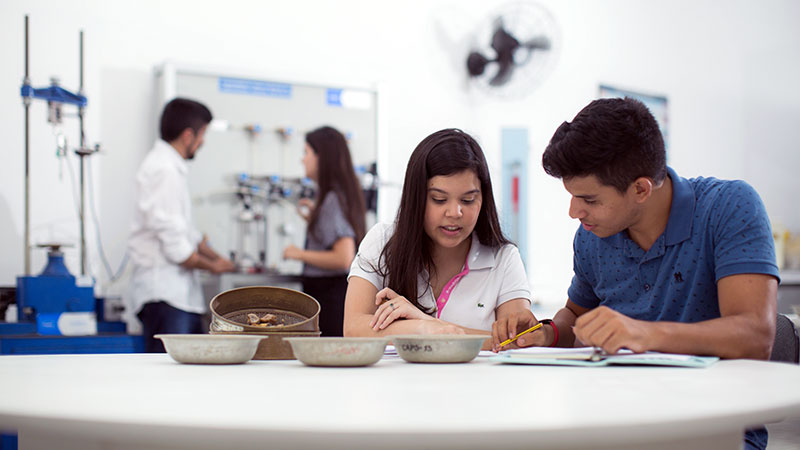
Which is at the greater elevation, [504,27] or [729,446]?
[504,27]

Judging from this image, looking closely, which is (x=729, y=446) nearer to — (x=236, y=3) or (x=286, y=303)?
(x=286, y=303)

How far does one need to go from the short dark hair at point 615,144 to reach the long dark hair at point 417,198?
41 cm

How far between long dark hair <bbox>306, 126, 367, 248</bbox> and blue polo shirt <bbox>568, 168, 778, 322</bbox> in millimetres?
1644

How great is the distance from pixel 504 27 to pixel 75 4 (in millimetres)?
2419

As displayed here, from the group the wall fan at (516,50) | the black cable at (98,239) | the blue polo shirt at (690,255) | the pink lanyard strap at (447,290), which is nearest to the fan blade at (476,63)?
the wall fan at (516,50)

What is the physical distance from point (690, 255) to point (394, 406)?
3.37ft

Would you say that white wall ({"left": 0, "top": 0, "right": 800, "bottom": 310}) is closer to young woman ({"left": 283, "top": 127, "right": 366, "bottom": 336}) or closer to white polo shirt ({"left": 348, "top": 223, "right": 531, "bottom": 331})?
young woman ({"left": 283, "top": 127, "right": 366, "bottom": 336})

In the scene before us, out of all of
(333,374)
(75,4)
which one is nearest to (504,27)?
(75,4)

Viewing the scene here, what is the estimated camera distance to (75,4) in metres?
3.87

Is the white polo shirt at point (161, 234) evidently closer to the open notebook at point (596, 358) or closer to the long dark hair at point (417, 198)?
the long dark hair at point (417, 198)

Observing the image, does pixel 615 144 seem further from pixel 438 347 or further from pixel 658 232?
pixel 438 347

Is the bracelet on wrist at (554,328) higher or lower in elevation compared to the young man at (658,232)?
lower

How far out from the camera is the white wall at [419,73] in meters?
3.80

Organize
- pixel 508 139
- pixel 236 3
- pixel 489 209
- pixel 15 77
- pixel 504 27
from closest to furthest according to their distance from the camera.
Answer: pixel 489 209, pixel 15 77, pixel 236 3, pixel 504 27, pixel 508 139
